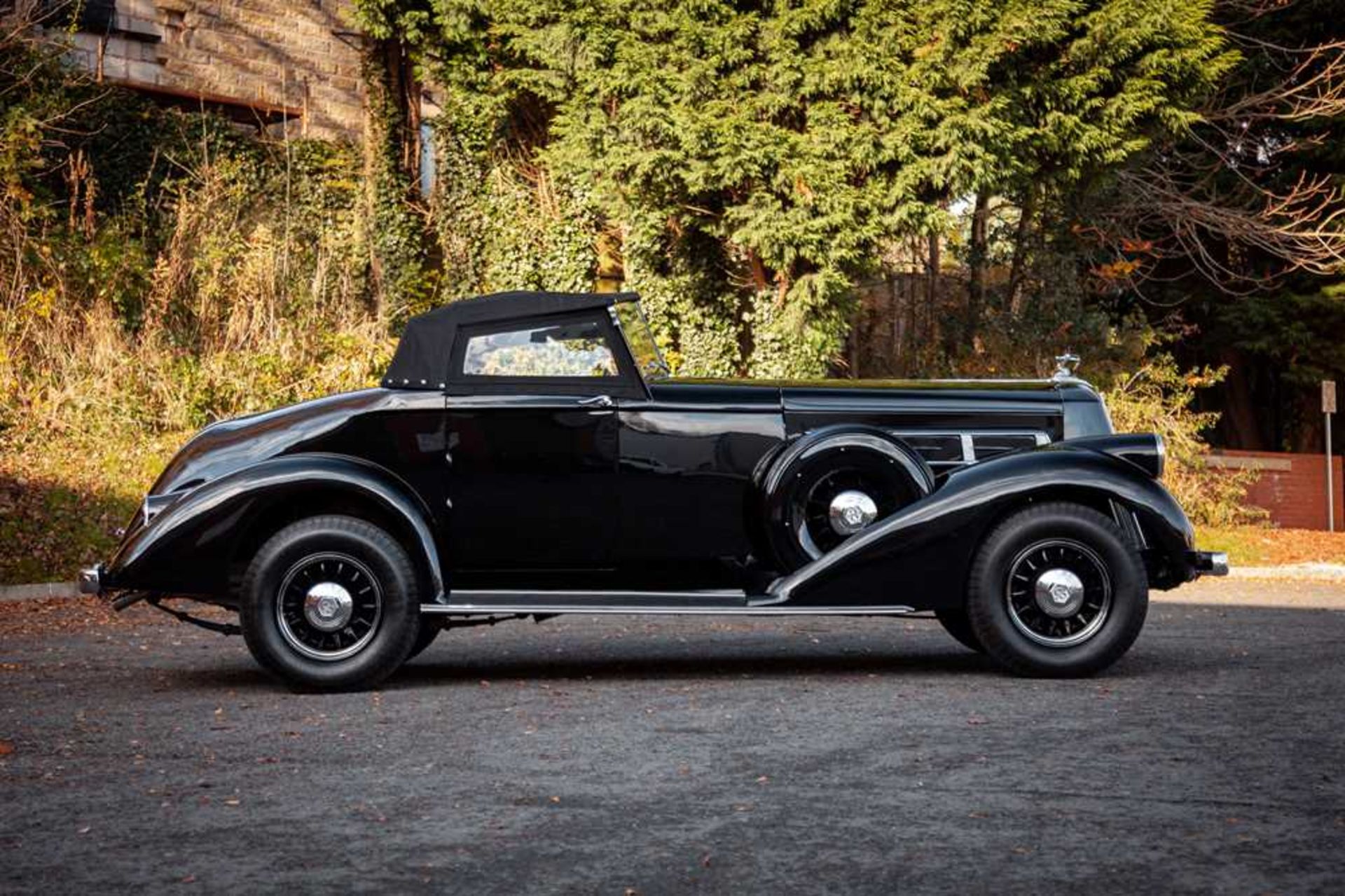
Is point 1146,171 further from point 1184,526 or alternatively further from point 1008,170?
point 1184,526

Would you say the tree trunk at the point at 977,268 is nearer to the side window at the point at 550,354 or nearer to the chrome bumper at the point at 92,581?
the side window at the point at 550,354

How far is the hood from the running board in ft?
3.30

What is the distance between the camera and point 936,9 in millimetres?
20266

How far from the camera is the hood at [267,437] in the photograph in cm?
841

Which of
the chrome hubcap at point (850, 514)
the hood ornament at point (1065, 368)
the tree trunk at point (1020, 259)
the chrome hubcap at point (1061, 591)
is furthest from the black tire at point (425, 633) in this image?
the tree trunk at point (1020, 259)

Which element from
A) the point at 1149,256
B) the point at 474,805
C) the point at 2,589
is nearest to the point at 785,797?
the point at 474,805

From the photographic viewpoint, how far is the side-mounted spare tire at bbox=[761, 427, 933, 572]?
8375 mm

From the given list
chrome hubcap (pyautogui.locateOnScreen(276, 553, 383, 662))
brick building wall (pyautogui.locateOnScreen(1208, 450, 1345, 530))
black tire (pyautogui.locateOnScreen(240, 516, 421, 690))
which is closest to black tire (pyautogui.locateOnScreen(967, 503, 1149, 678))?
black tire (pyautogui.locateOnScreen(240, 516, 421, 690))

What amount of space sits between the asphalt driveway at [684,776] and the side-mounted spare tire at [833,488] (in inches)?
28.1

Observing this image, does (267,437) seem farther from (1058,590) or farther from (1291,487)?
(1291,487)

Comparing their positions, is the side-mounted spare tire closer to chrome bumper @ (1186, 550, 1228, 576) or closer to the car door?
the car door

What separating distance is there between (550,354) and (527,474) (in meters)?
0.62

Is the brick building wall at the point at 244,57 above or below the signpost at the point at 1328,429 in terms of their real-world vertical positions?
above

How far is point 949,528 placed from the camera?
8.26 m
